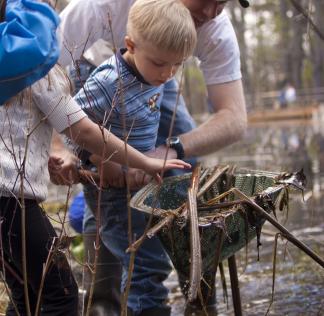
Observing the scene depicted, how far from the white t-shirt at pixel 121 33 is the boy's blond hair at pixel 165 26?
63 centimetres

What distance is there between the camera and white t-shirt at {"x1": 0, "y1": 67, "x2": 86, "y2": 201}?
267 cm

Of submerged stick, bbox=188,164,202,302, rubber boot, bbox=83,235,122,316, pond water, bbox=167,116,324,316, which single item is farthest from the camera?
pond water, bbox=167,116,324,316

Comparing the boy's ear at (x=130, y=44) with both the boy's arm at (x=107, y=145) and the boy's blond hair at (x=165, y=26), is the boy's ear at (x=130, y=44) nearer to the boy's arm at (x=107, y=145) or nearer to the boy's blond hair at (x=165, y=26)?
the boy's blond hair at (x=165, y=26)

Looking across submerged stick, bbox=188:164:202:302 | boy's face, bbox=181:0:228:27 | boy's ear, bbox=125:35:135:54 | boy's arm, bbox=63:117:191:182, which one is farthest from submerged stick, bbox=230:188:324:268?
boy's face, bbox=181:0:228:27

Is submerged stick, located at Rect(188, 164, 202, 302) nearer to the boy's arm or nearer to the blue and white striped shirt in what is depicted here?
the boy's arm

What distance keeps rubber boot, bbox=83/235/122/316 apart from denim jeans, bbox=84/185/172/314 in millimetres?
286

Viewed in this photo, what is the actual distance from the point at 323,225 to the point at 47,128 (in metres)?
4.00

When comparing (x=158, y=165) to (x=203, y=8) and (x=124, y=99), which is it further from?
(x=203, y=8)

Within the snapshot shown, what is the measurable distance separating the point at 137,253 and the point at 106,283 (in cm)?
48

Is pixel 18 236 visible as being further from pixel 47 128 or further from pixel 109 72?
pixel 109 72

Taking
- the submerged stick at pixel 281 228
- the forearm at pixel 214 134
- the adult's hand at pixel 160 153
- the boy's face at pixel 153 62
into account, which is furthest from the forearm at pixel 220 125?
the submerged stick at pixel 281 228

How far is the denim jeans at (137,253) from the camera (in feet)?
11.2

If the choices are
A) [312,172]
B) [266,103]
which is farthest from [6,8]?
[266,103]

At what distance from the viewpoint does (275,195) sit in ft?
8.81
